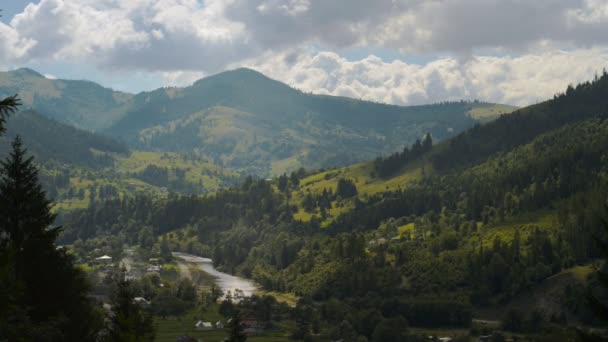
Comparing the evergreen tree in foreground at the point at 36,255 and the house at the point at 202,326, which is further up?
the evergreen tree in foreground at the point at 36,255

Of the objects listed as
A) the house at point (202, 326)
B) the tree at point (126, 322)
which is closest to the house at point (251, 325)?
the house at point (202, 326)

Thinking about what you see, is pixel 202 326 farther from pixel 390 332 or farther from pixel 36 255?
pixel 36 255

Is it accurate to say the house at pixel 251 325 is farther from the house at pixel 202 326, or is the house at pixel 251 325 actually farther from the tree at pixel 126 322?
the tree at pixel 126 322

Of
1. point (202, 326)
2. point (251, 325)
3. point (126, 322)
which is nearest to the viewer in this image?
point (126, 322)

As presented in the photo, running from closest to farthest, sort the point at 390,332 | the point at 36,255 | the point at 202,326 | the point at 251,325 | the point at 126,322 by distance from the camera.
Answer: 1. the point at 36,255
2. the point at 126,322
3. the point at 390,332
4. the point at 202,326
5. the point at 251,325

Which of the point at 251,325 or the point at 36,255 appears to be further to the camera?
the point at 251,325

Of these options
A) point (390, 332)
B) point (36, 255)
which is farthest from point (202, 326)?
point (36, 255)

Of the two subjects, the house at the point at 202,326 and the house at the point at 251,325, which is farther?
the house at the point at 202,326

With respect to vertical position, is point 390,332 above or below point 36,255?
below

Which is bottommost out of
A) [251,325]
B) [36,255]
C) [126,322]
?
[251,325]

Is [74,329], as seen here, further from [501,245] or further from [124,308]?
[501,245]

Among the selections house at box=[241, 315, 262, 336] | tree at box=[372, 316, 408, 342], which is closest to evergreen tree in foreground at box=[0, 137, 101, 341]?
house at box=[241, 315, 262, 336]

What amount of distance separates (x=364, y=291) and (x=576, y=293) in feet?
196

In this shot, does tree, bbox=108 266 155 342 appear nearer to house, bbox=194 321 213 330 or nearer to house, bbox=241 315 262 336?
house, bbox=241 315 262 336
